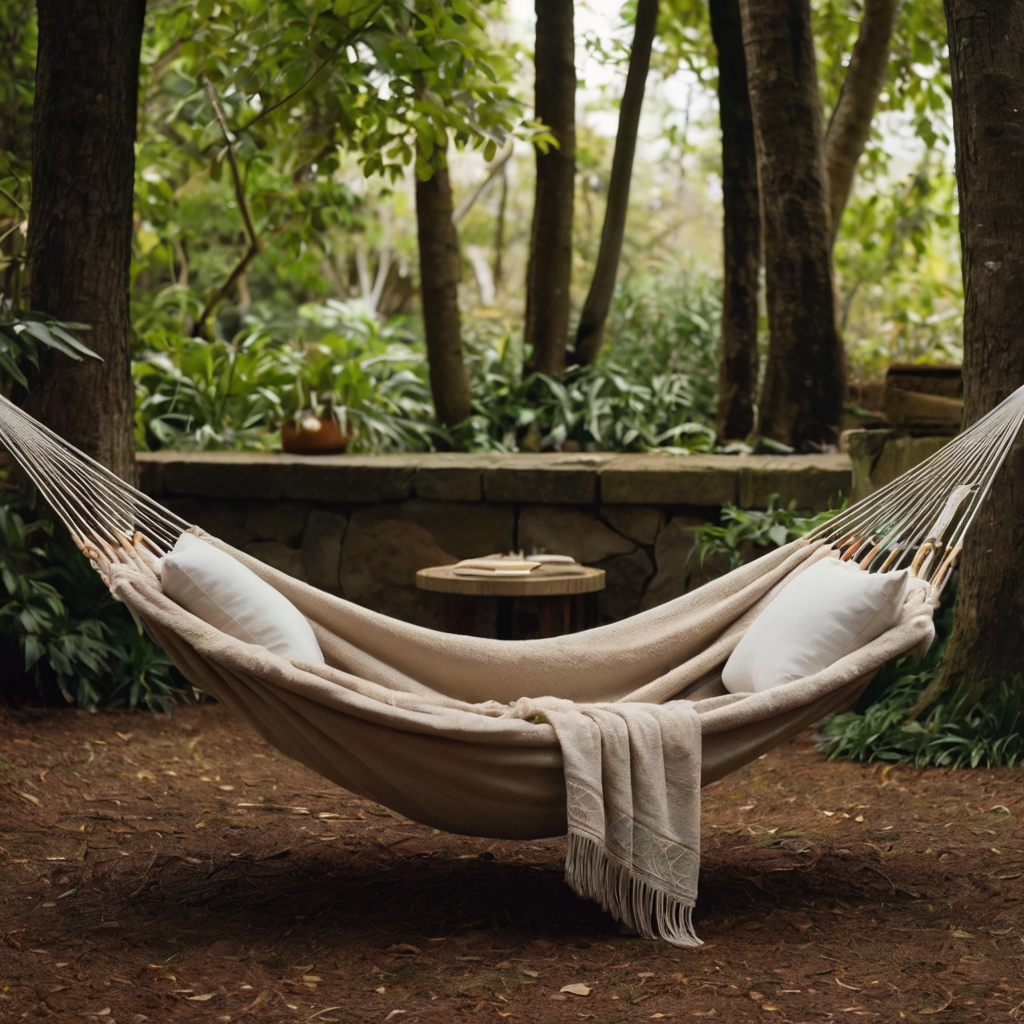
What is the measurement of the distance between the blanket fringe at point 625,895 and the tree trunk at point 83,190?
6.35 feet

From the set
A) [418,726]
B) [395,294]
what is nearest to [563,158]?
[418,726]

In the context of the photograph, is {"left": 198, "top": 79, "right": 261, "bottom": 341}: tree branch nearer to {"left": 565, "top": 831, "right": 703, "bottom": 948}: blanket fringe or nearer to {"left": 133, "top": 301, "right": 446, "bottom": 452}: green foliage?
{"left": 133, "top": 301, "right": 446, "bottom": 452}: green foliage

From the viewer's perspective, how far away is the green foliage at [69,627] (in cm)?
308

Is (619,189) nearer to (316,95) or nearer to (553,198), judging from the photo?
(553,198)

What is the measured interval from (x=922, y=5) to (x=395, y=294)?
5.59m

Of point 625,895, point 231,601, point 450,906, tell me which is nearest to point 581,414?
point 231,601

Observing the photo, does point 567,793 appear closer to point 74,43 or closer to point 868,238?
point 74,43

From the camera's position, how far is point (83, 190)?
10.3 ft

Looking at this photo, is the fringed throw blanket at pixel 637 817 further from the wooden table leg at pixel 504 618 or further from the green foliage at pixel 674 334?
the green foliage at pixel 674 334

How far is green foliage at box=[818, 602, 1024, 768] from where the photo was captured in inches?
106

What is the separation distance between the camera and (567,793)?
182 centimetres

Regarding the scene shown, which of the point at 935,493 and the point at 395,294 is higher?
the point at 395,294

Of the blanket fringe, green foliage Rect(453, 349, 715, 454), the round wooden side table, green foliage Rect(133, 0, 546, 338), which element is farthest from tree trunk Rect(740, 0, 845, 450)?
the blanket fringe

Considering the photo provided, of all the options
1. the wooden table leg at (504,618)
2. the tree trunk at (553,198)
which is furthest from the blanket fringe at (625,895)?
the tree trunk at (553,198)
